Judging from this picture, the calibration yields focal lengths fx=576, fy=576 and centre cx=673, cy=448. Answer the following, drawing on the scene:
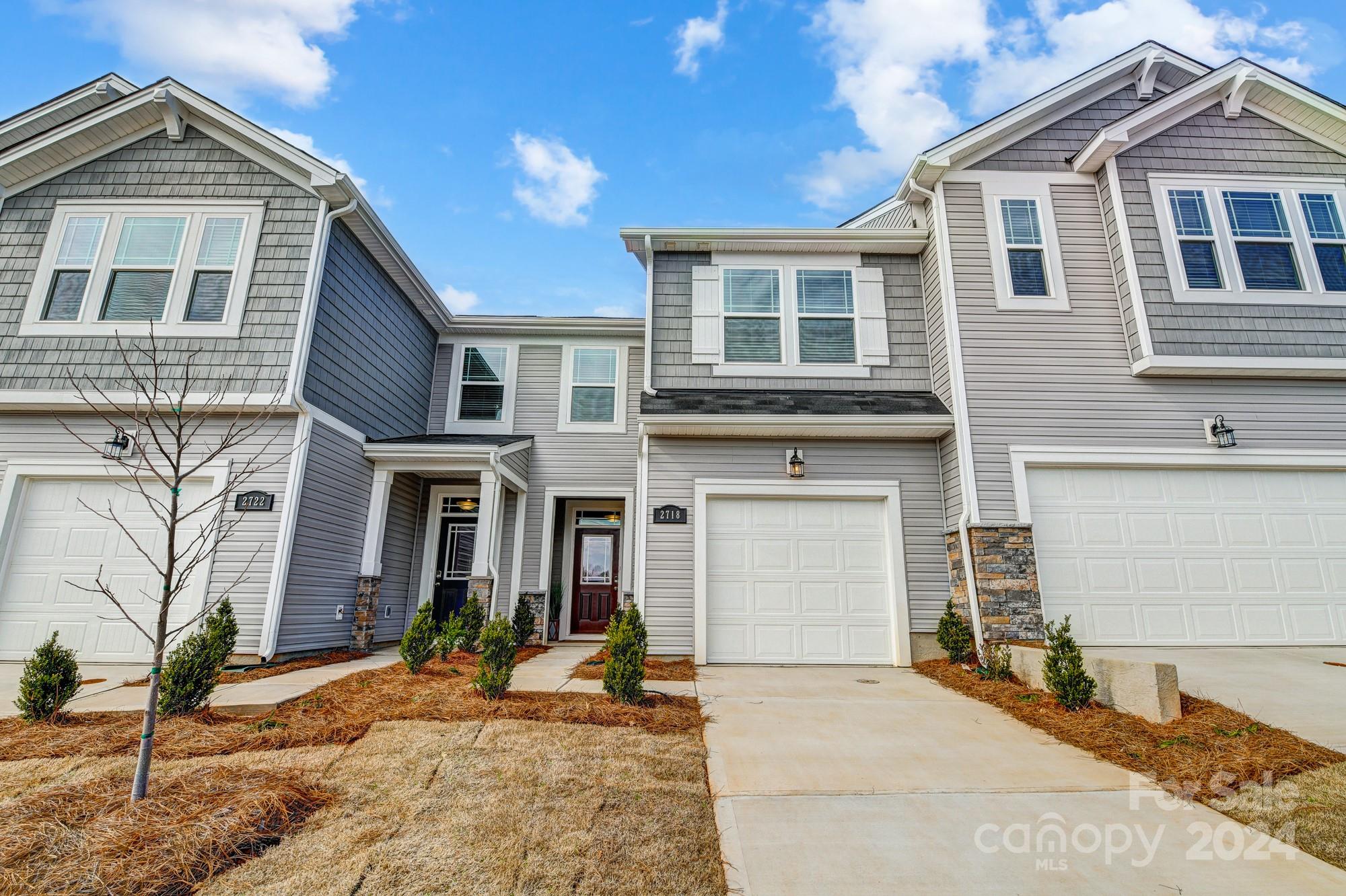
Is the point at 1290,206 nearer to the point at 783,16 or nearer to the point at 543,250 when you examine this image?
the point at 783,16

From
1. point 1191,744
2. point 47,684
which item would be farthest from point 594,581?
point 1191,744

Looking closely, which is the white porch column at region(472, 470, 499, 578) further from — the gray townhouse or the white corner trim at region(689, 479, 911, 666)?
the white corner trim at region(689, 479, 911, 666)

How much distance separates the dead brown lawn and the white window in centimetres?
508

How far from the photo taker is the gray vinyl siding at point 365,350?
7.41m

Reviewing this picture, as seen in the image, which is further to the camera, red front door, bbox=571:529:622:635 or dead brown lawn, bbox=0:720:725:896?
red front door, bbox=571:529:622:635

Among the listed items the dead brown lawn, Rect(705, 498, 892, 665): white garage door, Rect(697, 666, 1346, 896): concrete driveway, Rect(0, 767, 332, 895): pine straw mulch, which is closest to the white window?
Rect(705, 498, 892, 665): white garage door

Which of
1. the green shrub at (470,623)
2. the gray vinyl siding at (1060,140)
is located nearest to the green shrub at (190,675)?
the green shrub at (470,623)

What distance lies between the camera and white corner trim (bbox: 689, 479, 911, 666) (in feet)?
22.1

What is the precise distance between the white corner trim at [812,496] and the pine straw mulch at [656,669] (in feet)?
1.17

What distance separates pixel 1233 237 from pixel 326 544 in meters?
11.8

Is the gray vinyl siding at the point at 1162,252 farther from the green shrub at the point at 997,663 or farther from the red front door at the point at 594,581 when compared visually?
the red front door at the point at 594,581

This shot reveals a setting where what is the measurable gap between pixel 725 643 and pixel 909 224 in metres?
6.49

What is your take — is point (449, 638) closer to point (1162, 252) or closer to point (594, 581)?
point (594, 581)

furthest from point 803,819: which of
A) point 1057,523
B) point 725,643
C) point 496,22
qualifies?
point 496,22
